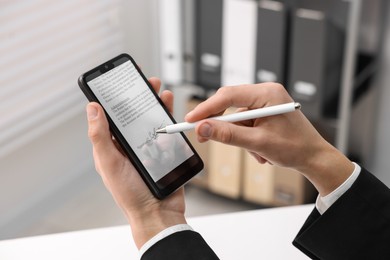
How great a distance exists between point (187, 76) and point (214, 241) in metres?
1.36

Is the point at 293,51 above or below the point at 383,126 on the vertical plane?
above

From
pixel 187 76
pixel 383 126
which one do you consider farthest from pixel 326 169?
pixel 383 126

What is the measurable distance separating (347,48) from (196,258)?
1.31 meters

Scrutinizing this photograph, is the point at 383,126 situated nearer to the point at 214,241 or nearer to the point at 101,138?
Answer: the point at 214,241

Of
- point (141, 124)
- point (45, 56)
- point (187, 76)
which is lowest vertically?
point (187, 76)

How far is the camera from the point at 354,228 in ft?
2.99

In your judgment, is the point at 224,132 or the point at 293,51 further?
the point at 293,51

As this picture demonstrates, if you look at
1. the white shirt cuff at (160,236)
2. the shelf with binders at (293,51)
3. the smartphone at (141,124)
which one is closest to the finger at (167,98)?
the smartphone at (141,124)

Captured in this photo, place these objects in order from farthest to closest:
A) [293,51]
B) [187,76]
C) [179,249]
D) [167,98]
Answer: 1. [187,76]
2. [293,51]
3. [167,98]
4. [179,249]

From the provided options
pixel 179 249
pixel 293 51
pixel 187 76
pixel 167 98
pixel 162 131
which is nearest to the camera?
pixel 179 249

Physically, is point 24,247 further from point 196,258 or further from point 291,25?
point 291,25

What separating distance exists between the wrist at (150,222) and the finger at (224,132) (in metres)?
0.12

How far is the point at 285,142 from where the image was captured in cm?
91

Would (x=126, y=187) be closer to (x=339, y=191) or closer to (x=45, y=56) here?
(x=339, y=191)
